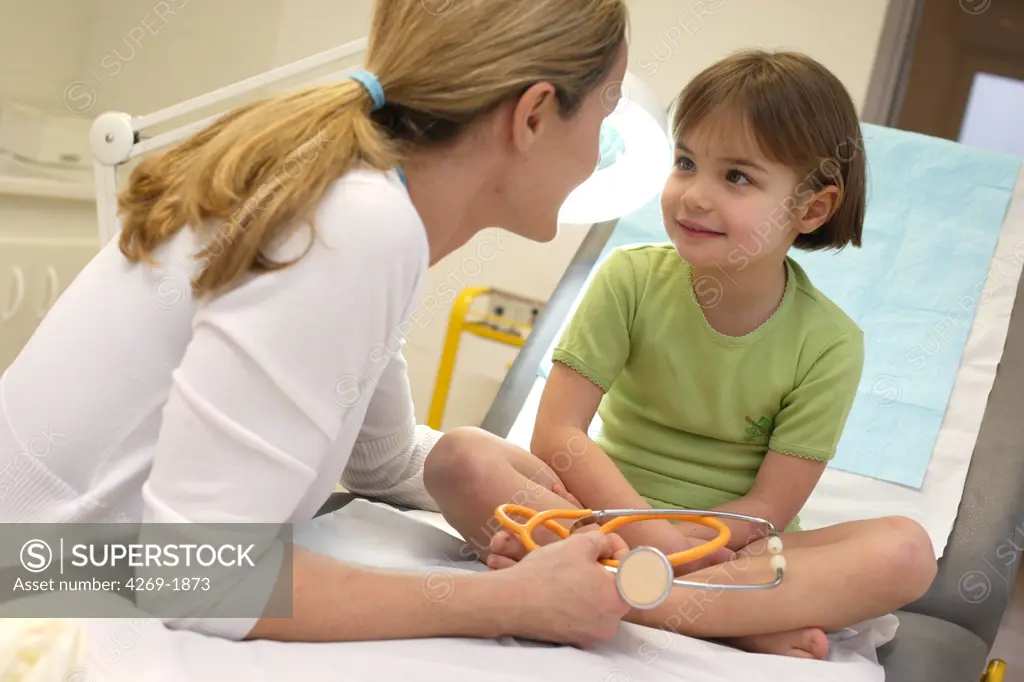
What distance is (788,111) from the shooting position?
4.13 ft

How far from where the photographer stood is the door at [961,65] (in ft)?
9.04

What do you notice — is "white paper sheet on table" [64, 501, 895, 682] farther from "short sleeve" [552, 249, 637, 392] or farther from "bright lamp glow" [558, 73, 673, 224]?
"bright lamp glow" [558, 73, 673, 224]

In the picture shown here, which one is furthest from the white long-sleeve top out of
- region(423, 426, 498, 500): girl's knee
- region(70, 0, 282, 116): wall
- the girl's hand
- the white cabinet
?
region(70, 0, 282, 116): wall

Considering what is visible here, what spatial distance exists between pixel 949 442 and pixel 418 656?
1.17 m

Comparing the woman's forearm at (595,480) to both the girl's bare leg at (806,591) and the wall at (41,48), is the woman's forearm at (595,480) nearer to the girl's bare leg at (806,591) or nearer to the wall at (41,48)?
the girl's bare leg at (806,591)

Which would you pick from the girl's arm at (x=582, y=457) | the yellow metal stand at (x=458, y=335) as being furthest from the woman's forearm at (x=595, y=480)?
the yellow metal stand at (x=458, y=335)

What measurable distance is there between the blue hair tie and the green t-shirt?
0.52 meters

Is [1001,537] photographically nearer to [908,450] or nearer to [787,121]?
[908,450]

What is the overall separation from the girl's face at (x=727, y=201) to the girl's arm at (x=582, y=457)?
0.72ft

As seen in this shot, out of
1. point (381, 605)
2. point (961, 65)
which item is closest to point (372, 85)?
point (381, 605)

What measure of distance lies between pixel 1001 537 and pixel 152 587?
119 cm

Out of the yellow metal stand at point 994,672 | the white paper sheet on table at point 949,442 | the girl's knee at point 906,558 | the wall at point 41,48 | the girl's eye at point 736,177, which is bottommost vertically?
the yellow metal stand at point 994,672

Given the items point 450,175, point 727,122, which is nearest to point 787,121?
point 727,122

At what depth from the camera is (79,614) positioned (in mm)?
804
